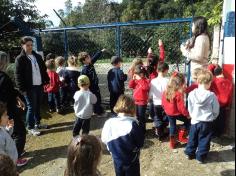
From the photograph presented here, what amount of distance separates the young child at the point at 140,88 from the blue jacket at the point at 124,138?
1849 millimetres

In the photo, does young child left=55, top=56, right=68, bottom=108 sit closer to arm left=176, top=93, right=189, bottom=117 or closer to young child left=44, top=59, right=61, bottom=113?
young child left=44, top=59, right=61, bottom=113

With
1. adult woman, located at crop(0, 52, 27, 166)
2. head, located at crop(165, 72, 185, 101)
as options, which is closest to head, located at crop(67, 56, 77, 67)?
adult woman, located at crop(0, 52, 27, 166)

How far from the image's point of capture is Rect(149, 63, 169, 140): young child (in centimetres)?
520

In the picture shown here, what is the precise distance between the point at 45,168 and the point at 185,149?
6.99 ft

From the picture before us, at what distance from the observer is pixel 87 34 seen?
8.28 meters

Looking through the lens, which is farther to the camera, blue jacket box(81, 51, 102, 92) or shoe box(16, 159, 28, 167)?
blue jacket box(81, 51, 102, 92)

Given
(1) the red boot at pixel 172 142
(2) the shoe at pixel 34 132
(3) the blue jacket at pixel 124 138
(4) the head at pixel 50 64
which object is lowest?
(2) the shoe at pixel 34 132

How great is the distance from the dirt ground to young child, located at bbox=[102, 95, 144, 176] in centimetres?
106

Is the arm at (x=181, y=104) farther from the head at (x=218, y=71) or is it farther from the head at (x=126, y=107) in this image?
the head at (x=126, y=107)

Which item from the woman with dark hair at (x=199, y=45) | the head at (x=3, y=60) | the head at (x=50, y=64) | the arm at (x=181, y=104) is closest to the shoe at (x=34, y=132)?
the head at (x=50, y=64)

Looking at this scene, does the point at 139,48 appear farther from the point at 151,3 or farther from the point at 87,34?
the point at 151,3

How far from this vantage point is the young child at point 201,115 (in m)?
4.20

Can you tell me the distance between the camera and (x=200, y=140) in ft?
15.1

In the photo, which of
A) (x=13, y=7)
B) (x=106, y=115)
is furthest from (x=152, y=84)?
(x=13, y=7)
